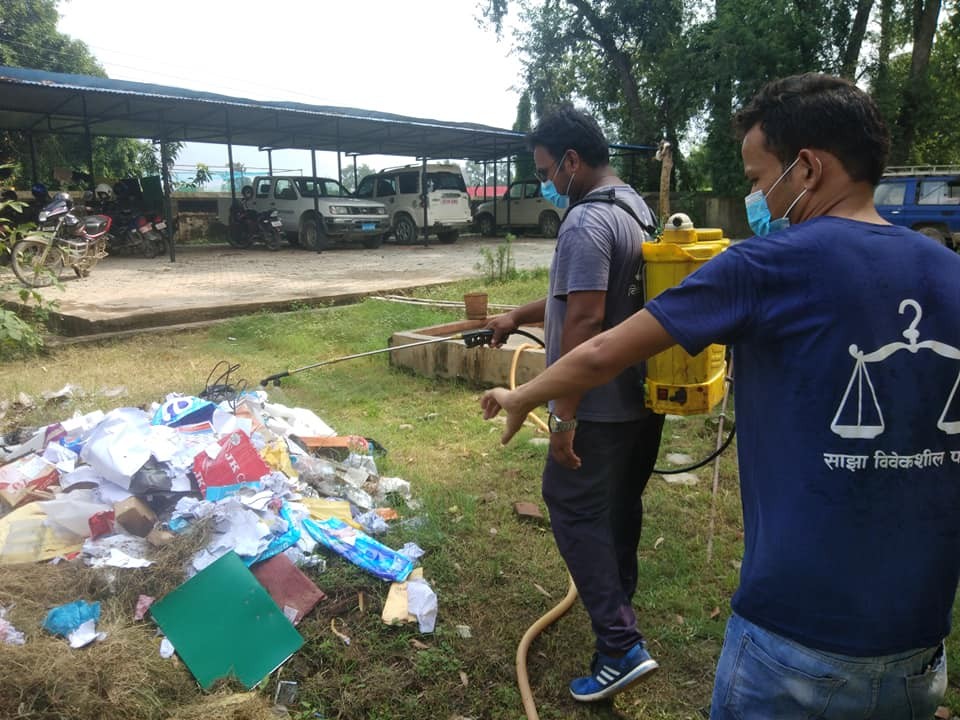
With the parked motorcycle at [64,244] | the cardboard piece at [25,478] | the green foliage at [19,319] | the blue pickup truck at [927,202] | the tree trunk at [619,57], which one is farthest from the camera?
the tree trunk at [619,57]

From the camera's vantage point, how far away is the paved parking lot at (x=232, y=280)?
7.77 m

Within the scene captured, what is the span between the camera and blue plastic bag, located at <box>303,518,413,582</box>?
294 centimetres

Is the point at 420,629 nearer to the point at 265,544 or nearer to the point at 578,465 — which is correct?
the point at 265,544

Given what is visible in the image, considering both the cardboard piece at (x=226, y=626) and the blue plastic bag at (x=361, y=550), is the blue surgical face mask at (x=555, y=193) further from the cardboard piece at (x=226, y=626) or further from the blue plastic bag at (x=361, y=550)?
the cardboard piece at (x=226, y=626)

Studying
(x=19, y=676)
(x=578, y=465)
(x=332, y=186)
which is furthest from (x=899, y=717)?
(x=332, y=186)

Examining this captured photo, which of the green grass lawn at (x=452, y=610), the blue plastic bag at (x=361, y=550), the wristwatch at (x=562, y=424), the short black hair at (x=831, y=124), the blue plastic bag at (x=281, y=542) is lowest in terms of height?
the green grass lawn at (x=452, y=610)

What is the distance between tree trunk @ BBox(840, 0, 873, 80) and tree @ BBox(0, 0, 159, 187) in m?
21.5

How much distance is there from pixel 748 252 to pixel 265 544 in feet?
7.82

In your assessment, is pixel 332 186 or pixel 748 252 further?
pixel 332 186

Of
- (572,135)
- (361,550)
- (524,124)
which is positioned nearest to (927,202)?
(572,135)

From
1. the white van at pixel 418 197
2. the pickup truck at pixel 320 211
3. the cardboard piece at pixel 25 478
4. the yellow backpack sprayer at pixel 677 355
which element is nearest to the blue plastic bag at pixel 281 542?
the cardboard piece at pixel 25 478

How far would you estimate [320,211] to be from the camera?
16.1 metres

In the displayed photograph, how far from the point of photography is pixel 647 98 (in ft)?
81.5

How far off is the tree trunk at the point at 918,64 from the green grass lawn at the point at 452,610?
19095 mm
